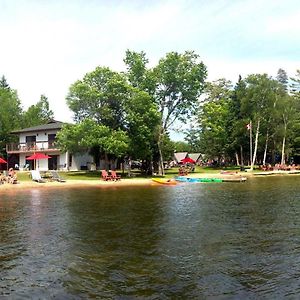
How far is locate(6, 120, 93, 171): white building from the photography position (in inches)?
2121

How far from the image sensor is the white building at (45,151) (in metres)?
53.9

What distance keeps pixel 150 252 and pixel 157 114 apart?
34273 millimetres

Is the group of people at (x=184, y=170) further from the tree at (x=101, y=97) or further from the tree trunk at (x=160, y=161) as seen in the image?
the tree at (x=101, y=97)

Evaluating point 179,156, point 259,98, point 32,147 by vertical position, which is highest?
point 259,98

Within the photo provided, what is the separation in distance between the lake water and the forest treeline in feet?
77.0

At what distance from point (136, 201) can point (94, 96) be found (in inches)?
871

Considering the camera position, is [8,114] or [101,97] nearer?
[101,97]

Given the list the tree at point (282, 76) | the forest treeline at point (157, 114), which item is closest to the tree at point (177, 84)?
the forest treeline at point (157, 114)

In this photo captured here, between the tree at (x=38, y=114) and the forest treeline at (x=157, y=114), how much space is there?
184 mm

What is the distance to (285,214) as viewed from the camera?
1839 cm

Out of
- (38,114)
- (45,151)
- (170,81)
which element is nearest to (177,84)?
(170,81)

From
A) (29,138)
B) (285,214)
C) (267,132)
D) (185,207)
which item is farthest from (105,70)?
(267,132)

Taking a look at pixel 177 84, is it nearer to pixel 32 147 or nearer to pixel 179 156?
pixel 32 147

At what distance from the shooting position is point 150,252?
1160 centimetres
